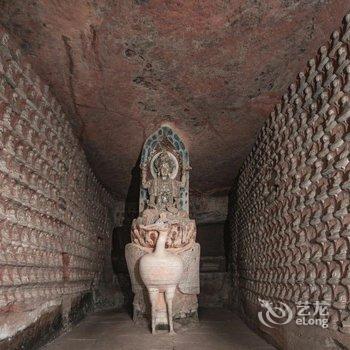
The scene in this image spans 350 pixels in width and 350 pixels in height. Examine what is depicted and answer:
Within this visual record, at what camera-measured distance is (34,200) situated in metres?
3.74

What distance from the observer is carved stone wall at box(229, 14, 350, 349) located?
2.69 m

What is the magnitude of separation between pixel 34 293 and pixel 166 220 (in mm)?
2188

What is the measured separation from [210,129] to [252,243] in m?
1.90

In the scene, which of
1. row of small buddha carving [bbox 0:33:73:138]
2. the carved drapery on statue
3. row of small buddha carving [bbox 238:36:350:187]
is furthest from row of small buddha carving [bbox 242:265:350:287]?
row of small buddha carving [bbox 0:33:73:138]

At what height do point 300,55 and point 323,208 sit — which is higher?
point 300,55

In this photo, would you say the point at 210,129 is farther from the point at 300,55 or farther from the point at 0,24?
the point at 0,24

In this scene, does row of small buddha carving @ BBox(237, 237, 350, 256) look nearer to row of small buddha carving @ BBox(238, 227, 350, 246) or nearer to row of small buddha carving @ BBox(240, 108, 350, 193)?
row of small buddha carving @ BBox(238, 227, 350, 246)

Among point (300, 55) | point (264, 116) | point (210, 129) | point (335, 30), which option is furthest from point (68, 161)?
point (335, 30)

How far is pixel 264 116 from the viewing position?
4.93 metres

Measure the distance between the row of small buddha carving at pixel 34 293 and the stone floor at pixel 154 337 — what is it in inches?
22.0

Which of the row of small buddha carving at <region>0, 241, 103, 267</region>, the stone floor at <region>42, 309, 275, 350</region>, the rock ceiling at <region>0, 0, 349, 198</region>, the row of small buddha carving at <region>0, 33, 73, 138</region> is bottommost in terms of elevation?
the stone floor at <region>42, 309, 275, 350</region>

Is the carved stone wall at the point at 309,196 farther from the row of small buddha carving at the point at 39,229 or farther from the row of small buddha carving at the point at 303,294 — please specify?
the row of small buddha carving at the point at 39,229

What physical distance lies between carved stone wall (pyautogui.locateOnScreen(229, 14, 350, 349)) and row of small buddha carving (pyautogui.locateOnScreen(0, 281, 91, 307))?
8.26 ft

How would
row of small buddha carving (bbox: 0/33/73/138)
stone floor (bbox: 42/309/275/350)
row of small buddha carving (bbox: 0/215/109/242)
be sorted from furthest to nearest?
stone floor (bbox: 42/309/275/350) < row of small buddha carving (bbox: 0/33/73/138) < row of small buddha carving (bbox: 0/215/109/242)
